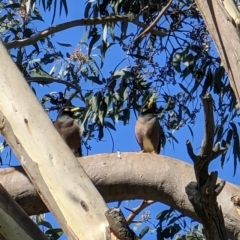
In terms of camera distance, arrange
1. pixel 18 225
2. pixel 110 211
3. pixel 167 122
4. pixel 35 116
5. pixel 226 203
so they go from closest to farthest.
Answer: pixel 110 211, pixel 18 225, pixel 35 116, pixel 226 203, pixel 167 122

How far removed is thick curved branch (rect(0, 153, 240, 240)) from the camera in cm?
208

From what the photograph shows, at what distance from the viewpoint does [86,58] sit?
3.45 metres

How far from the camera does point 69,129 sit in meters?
3.47

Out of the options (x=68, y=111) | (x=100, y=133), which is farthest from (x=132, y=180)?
(x=68, y=111)

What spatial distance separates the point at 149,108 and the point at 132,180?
4.76 ft

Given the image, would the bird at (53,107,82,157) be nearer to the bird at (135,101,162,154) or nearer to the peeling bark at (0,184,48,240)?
the bird at (135,101,162,154)

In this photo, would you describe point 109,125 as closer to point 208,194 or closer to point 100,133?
point 100,133

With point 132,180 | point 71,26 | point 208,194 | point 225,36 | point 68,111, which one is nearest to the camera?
point 208,194

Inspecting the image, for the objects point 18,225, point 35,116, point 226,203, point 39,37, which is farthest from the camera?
point 39,37

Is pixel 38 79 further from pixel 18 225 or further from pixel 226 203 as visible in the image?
pixel 18 225

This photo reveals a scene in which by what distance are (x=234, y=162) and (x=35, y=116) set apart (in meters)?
1.64

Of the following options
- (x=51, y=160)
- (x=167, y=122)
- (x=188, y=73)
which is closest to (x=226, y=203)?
(x=51, y=160)

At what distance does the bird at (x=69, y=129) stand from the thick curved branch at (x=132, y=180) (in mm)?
1069

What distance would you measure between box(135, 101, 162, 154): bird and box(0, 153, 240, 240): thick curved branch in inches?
49.6
